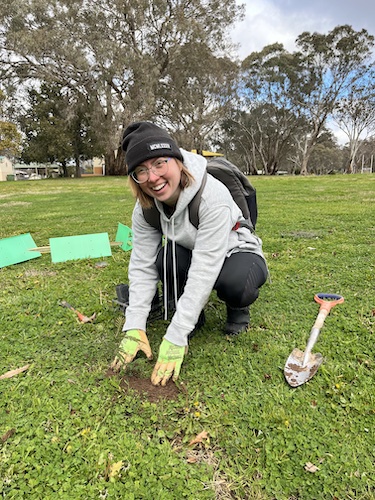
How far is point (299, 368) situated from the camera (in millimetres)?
1950

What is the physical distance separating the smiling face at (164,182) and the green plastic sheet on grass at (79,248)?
2350 millimetres

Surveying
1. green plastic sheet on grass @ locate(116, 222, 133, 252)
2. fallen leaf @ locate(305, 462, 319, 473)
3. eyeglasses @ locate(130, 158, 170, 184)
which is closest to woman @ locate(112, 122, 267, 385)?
eyeglasses @ locate(130, 158, 170, 184)

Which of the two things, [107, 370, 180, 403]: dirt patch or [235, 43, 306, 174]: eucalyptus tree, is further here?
[235, 43, 306, 174]: eucalyptus tree

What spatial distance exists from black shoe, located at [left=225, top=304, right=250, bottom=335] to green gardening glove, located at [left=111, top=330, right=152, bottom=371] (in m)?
0.55

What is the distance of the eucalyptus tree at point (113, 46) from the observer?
22703 millimetres

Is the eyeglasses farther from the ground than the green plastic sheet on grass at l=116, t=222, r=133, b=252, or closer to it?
farther from the ground

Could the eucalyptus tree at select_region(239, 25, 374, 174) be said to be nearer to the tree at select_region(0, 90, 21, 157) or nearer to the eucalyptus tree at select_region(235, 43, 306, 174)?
the eucalyptus tree at select_region(235, 43, 306, 174)

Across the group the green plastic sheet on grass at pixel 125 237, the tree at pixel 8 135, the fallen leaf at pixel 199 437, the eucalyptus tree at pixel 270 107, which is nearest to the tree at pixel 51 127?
the tree at pixel 8 135

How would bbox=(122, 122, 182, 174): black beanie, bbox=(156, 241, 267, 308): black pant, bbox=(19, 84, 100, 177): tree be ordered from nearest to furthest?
1. bbox=(122, 122, 182, 174): black beanie
2. bbox=(156, 241, 267, 308): black pant
3. bbox=(19, 84, 100, 177): tree

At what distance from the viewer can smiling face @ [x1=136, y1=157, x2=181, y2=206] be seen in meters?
1.87

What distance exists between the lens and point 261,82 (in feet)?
112

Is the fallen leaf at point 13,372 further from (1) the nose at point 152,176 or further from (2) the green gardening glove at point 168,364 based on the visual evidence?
(1) the nose at point 152,176

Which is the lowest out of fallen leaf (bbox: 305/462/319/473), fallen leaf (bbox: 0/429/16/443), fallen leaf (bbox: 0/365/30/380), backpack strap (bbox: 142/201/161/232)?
fallen leaf (bbox: 0/429/16/443)

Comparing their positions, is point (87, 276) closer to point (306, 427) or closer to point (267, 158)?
point (306, 427)
